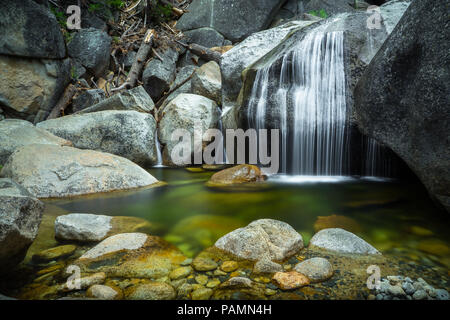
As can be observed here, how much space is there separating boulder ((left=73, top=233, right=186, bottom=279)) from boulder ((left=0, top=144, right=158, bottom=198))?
230 cm

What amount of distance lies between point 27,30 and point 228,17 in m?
9.62

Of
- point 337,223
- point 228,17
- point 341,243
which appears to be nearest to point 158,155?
point 337,223

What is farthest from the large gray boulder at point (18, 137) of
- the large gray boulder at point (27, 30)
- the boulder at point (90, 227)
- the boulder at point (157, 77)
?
the boulder at point (157, 77)

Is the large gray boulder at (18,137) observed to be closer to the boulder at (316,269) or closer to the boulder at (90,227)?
the boulder at (90,227)

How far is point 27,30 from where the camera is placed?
289 inches

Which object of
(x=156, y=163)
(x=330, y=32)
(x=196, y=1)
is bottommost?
(x=156, y=163)

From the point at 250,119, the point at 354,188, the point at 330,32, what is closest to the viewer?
the point at 354,188

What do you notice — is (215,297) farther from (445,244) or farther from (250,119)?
(250,119)

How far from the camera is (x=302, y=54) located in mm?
5602

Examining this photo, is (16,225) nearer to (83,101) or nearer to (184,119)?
(184,119)

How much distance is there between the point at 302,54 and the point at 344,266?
4.85m

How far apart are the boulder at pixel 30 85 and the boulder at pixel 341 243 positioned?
924cm

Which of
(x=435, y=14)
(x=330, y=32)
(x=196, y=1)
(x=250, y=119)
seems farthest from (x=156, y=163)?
(x=196, y=1)
